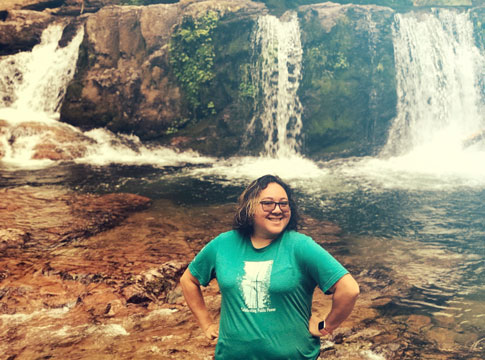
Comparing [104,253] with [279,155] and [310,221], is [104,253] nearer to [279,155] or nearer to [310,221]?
[310,221]

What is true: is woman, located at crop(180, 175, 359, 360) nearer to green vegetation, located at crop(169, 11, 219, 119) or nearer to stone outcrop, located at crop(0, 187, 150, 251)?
stone outcrop, located at crop(0, 187, 150, 251)

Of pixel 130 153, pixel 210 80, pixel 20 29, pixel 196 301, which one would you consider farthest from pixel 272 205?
pixel 20 29

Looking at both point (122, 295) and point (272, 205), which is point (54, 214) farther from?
point (272, 205)

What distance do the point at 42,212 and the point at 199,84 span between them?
27.9 feet

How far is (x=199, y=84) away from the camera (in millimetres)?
14922

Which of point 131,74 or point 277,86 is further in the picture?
point 277,86

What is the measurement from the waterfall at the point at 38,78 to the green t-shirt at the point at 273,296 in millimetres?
14255

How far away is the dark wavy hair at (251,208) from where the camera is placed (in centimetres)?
236

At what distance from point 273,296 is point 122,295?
290cm

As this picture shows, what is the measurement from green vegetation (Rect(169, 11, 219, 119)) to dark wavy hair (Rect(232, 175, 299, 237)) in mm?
12672


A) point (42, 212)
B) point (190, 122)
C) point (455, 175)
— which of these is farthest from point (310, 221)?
point (190, 122)

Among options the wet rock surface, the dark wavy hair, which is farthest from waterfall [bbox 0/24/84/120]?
the dark wavy hair

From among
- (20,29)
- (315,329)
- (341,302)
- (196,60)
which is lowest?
(315,329)

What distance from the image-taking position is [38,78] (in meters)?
15.3
